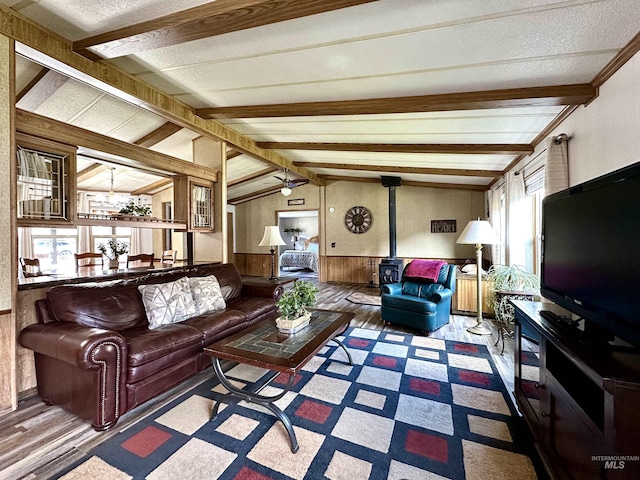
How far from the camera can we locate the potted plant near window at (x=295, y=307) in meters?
2.32

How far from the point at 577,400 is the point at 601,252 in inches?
25.5

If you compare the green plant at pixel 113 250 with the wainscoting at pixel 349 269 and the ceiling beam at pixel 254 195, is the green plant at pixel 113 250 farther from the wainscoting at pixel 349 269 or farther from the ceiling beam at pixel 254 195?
the wainscoting at pixel 349 269

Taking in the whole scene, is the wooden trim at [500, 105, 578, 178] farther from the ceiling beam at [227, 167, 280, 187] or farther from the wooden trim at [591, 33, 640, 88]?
the ceiling beam at [227, 167, 280, 187]

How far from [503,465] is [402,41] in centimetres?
256

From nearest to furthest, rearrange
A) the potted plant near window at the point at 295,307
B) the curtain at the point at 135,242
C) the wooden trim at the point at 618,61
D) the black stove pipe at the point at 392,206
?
the wooden trim at the point at 618,61 < the potted plant near window at the point at 295,307 < the black stove pipe at the point at 392,206 < the curtain at the point at 135,242

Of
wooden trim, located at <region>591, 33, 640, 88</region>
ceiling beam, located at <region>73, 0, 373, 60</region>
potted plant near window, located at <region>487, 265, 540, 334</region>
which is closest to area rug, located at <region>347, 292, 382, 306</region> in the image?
potted plant near window, located at <region>487, 265, 540, 334</region>

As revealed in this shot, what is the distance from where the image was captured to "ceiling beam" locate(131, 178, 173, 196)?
255 inches

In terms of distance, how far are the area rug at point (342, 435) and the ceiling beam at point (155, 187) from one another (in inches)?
213

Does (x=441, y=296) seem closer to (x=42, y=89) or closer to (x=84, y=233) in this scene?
(x=42, y=89)

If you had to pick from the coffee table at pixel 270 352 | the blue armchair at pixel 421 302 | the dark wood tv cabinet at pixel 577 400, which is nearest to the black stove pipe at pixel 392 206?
the blue armchair at pixel 421 302

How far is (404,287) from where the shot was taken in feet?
13.8

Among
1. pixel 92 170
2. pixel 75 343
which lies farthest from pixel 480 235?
pixel 92 170

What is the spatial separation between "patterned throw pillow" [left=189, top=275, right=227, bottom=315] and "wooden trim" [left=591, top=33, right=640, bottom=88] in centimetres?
377

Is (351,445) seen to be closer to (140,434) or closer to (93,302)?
(140,434)
